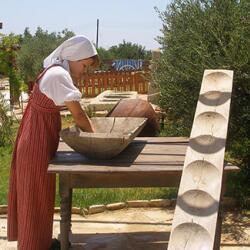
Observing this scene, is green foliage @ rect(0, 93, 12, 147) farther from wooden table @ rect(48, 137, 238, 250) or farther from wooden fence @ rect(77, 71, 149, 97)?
wooden fence @ rect(77, 71, 149, 97)

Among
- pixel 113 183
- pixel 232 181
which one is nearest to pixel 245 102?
pixel 232 181

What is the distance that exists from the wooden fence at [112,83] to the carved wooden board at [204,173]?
59.4ft

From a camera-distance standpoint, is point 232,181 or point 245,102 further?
point 232,181

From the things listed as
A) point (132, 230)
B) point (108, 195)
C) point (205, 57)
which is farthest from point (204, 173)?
point (108, 195)

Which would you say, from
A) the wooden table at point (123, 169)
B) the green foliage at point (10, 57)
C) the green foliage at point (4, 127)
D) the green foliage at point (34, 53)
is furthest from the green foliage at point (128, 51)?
the wooden table at point (123, 169)

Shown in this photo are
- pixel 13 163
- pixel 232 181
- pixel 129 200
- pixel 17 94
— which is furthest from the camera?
pixel 17 94

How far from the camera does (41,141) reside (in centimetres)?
344

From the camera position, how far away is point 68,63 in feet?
11.3

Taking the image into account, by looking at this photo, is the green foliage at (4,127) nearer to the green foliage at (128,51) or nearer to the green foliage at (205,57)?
the green foliage at (205,57)

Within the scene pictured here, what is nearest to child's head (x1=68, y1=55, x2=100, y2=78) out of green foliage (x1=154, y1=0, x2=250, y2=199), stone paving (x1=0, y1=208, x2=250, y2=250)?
stone paving (x1=0, y1=208, x2=250, y2=250)

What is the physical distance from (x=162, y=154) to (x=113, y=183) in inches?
14.8

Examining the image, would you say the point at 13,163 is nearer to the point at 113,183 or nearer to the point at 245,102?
the point at 113,183

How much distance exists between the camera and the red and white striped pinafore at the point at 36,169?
345cm

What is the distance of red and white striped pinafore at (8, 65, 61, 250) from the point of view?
3445 mm
